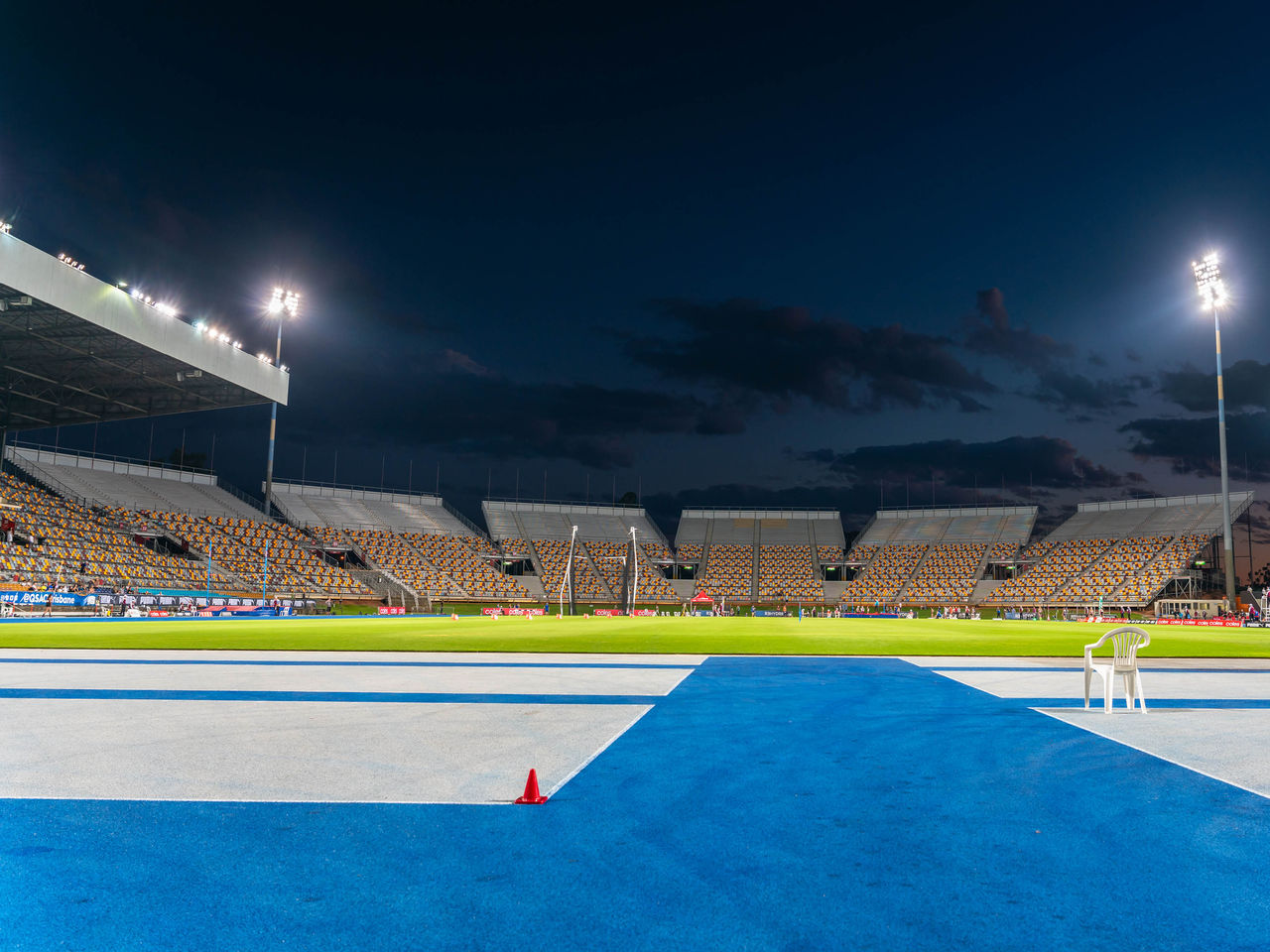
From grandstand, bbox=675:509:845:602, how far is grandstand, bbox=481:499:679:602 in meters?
4.98

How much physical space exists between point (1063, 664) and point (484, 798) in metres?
17.2

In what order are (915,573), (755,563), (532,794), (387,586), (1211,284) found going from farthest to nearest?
(755,563)
(915,573)
(387,586)
(1211,284)
(532,794)

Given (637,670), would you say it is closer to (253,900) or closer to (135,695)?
(135,695)

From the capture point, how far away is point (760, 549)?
107m

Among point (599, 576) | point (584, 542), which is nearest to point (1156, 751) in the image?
point (599, 576)

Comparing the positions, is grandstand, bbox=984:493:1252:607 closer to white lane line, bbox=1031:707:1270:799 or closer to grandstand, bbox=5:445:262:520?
white lane line, bbox=1031:707:1270:799

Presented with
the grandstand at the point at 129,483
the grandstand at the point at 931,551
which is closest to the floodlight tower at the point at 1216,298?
the grandstand at the point at 931,551

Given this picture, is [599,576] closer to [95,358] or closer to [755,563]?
[755,563]

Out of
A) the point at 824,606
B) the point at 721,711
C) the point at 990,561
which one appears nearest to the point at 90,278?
the point at 721,711

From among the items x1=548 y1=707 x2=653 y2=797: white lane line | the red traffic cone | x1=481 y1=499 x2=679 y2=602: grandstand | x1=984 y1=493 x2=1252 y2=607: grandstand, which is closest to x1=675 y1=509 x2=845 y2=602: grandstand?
x1=481 y1=499 x2=679 y2=602: grandstand

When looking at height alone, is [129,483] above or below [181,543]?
above

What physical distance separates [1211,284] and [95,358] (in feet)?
246

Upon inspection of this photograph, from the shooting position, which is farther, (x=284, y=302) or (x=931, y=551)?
(x=931, y=551)

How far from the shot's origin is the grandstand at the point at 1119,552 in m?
77.2
